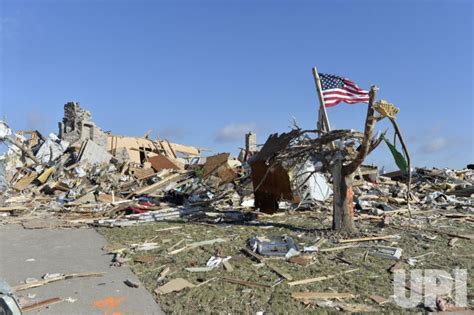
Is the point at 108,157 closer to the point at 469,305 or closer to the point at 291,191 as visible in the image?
the point at 291,191

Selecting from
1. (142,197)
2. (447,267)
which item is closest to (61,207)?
(142,197)

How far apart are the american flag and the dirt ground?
2.71m

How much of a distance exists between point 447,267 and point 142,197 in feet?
34.0

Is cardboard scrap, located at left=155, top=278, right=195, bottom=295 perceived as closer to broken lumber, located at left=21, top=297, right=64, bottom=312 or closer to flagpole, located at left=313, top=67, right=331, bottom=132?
broken lumber, located at left=21, top=297, right=64, bottom=312

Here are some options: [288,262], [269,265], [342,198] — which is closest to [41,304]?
[269,265]

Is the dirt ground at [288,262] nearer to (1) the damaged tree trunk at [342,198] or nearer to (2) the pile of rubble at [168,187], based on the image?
(1) the damaged tree trunk at [342,198]

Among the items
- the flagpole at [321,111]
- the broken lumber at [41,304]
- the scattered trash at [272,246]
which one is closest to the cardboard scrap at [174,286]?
the broken lumber at [41,304]

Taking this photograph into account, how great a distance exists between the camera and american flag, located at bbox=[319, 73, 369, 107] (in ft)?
27.0

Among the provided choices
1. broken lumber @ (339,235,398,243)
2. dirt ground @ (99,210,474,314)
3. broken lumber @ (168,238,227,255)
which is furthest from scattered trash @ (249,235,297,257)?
broken lumber @ (339,235,398,243)

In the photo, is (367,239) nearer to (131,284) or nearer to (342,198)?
(342,198)

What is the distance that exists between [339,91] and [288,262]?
386 cm

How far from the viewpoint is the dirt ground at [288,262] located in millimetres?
4801

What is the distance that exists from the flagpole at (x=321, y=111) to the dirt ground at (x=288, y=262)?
2181 millimetres

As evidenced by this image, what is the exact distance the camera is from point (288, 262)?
6453 mm
